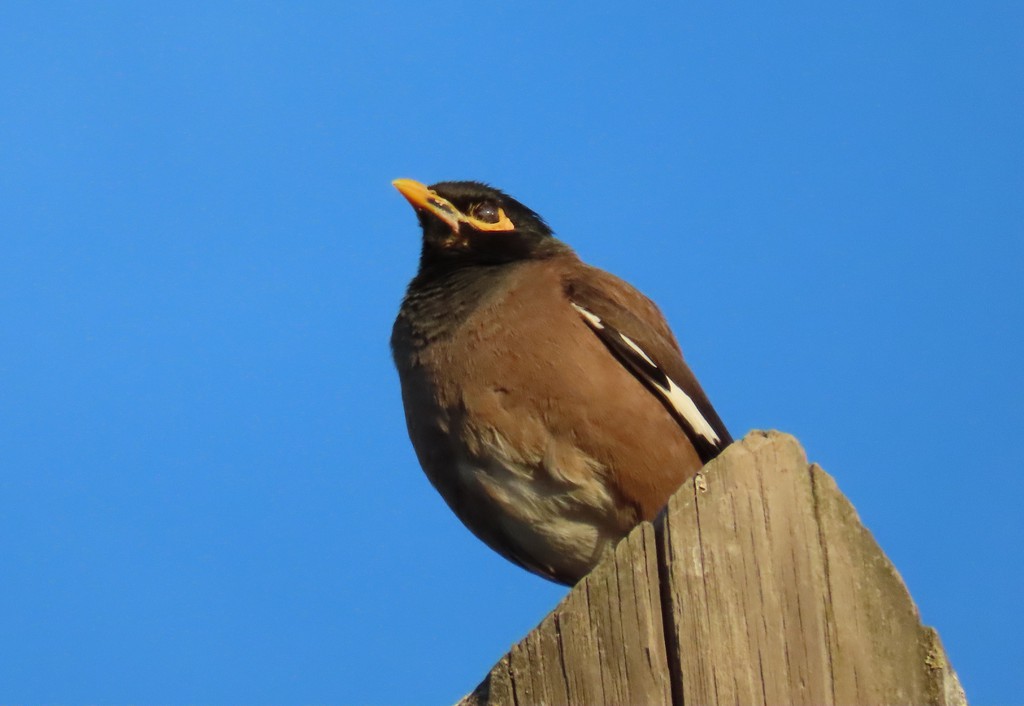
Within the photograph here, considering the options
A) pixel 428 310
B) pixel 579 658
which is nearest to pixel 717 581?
pixel 579 658

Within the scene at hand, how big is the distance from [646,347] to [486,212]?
4.56 ft

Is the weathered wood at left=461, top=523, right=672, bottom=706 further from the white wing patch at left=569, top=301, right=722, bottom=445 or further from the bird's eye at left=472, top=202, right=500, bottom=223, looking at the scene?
the bird's eye at left=472, top=202, right=500, bottom=223

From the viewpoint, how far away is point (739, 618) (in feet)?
7.38

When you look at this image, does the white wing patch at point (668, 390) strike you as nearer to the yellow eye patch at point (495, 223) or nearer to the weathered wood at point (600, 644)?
the yellow eye patch at point (495, 223)

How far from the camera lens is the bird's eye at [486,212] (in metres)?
5.96

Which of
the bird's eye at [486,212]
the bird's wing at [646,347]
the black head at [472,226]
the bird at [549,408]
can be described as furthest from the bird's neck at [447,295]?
the bird's eye at [486,212]

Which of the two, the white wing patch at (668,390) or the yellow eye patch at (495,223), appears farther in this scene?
the yellow eye patch at (495,223)

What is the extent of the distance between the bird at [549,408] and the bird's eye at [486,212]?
0.61m

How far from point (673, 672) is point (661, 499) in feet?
7.58

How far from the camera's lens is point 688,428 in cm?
478

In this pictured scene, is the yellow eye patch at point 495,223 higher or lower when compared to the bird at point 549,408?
higher

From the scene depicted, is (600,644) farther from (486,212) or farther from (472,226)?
(486,212)

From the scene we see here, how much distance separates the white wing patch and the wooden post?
250 centimetres

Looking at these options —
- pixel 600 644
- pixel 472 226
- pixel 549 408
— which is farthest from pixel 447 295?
pixel 600 644
